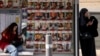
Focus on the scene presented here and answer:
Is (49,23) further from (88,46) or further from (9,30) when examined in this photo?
(88,46)

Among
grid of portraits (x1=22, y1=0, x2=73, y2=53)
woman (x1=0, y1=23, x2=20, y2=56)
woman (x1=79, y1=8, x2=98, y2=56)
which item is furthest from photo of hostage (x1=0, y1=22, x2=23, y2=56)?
woman (x1=79, y1=8, x2=98, y2=56)

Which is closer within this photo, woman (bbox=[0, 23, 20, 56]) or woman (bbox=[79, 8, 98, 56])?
woman (bbox=[0, 23, 20, 56])

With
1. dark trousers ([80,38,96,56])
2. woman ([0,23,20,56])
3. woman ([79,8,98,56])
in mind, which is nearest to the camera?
woman ([0,23,20,56])

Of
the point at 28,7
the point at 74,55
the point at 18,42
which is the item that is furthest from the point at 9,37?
the point at 74,55

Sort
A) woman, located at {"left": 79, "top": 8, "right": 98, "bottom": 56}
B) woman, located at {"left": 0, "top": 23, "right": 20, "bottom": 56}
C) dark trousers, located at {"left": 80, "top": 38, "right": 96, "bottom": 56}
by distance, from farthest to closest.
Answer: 1. dark trousers, located at {"left": 80, "top": 38, "right": 96, "bottom": 56}
2. woman, located at {"left": 79, "top": 8, "right": 98, "bottom": 56}
3. woman, located at {"left": 0, "top": 23, "right": 20, "bottom": 56}

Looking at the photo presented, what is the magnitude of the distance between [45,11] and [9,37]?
1.17 metres

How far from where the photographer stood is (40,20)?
32.3 ft

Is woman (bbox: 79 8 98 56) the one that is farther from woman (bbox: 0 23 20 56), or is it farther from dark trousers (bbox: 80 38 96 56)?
woman (bbox: 0 23 20 56)

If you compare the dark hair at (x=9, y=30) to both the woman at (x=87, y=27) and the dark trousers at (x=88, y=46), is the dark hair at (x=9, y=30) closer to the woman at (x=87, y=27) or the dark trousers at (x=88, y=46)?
the woman at (x=87, y=27)

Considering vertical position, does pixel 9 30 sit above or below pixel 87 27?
above

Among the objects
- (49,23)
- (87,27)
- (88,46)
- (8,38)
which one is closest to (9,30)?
(8,38)

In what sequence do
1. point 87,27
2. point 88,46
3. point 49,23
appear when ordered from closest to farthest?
1. point 49,23
2. point 87,27
3. point 88,46

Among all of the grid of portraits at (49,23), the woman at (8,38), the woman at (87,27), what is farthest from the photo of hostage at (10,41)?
the woman at (87,27)

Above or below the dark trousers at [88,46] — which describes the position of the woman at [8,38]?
above
